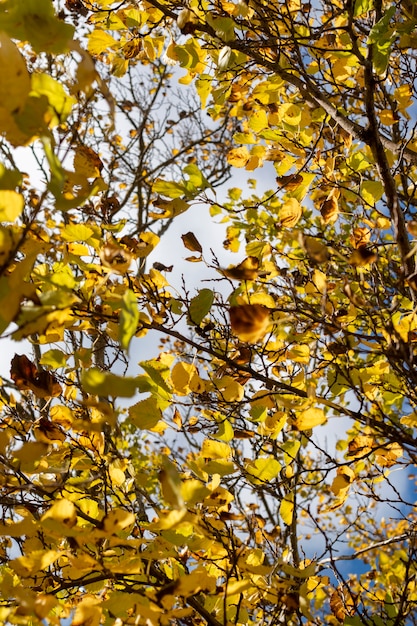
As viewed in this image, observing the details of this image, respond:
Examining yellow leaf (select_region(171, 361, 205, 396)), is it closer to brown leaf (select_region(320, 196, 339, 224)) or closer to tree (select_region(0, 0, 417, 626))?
tree (select_region(0, 0, 417, 626))

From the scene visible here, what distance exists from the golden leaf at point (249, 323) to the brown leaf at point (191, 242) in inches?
31.0

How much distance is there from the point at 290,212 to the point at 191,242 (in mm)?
356

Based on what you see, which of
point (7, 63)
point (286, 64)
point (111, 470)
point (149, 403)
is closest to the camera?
point (7, 63)

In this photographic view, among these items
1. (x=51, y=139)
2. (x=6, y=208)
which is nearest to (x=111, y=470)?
(x=6, y=208)

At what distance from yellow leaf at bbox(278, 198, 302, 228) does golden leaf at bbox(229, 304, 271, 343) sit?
30.2 inches

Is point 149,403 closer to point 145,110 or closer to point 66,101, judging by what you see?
point 66,101

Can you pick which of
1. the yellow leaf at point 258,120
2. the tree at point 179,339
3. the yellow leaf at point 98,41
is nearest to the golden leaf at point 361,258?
the tree at point 179,339

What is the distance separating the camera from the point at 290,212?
1665mm

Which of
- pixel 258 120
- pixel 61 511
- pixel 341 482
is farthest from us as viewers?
pixel 258 120

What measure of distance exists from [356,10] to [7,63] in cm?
107

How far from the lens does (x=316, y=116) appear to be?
86.0 inches

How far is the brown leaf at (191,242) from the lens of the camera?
1.72 m

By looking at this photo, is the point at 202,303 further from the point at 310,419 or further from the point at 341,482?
the point at 341,482

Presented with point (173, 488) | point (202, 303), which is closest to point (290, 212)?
point (202, 303)
